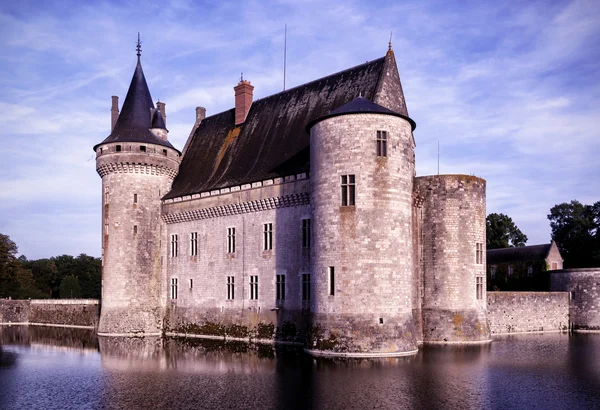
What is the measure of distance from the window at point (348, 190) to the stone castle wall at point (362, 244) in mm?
178

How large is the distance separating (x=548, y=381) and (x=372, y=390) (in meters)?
5.89

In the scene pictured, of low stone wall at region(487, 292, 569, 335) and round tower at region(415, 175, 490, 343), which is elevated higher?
round tower at region(415, 175, 490, 343)

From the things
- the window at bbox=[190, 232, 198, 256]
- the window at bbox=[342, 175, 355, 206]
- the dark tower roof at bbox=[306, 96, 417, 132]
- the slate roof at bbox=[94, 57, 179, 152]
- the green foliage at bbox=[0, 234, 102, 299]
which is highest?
the slate roof at bbox=[94, 57, 179, 152]

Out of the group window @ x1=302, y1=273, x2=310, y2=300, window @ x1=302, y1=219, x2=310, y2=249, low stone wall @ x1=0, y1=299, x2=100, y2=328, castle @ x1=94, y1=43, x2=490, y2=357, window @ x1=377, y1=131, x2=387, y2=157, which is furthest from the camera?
low stone wall @ x1=0, y1=299, x2=100, y2=328

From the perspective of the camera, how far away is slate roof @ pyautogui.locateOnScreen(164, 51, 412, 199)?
3022 centimetres

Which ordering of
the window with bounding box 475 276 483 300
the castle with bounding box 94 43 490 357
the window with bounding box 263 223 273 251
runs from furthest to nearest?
1. the window with bounding box 263 223 273 251
2. the window with bounding box 475 276 483 300
3. the castle with bounding box 94 43 490 357

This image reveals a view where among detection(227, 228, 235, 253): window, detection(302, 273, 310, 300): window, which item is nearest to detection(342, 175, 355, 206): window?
detection(302, 273, 310, 300): window

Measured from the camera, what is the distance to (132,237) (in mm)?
36031

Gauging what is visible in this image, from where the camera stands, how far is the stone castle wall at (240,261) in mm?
29391

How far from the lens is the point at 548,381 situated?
61.7 ft

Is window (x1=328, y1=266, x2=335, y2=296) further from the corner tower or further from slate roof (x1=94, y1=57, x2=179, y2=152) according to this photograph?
slate roof (x1=94, y1=57, x2=179, y2=152)

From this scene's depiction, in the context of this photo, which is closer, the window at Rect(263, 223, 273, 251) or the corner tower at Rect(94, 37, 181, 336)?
the window at Rect(263, 223, 273, 251)

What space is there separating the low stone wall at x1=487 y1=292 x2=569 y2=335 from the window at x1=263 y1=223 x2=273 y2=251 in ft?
45.3

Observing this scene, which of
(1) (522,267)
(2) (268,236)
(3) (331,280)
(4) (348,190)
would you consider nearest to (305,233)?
(2) (268,236)
